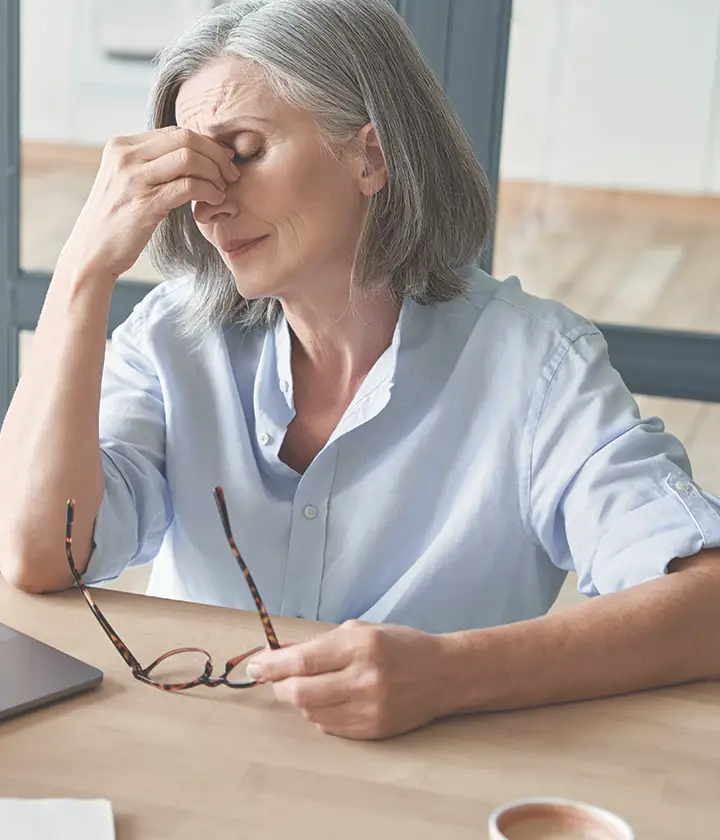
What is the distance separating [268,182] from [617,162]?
0.96 metres

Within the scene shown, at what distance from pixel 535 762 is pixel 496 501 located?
1.73ft

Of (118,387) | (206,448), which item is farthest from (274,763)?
(118,387)

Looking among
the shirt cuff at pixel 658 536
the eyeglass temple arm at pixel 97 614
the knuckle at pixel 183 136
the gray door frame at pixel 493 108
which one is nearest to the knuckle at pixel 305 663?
the eyeglass temple arm at pixel 97 614

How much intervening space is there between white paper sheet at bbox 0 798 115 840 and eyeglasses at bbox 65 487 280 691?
223 mm

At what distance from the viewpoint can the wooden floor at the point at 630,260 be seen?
2.24 meters

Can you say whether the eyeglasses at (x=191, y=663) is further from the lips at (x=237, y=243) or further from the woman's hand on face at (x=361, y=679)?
the lips at (x=237, y=243)

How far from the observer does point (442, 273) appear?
167cm

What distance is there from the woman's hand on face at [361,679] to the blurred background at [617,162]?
1224mm

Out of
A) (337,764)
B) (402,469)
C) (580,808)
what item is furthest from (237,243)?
(580,808)

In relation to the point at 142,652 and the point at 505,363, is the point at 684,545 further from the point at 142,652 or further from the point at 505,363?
the point at 142,652

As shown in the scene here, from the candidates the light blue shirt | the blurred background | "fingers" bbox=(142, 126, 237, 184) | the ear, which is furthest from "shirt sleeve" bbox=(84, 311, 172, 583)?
the blurred background

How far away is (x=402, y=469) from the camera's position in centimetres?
157

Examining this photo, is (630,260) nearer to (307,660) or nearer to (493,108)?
(493,108)

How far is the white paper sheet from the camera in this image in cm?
90
